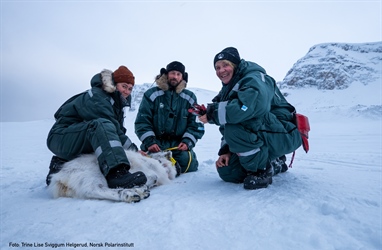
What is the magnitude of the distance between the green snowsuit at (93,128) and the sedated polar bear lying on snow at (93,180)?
0.38ft

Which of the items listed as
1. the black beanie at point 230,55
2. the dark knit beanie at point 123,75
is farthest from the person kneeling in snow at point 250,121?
the dark knit beanie at point 123,75

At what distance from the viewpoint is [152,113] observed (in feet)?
12.0

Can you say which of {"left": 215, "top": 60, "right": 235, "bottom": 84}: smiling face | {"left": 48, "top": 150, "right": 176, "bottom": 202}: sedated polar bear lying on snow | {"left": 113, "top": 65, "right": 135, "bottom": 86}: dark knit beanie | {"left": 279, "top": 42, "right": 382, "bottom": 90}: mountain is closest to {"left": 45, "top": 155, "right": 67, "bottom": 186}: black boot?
{"left": 48, "top": 150, "right": 176, "bottom": 202}: sedated polar bear lying on snow

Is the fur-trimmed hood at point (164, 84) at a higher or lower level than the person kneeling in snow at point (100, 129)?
higher

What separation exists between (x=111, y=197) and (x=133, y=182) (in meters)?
0.20

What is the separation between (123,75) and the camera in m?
2.71

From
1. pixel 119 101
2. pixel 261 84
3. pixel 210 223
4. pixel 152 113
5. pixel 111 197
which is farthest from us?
pixel 152 113

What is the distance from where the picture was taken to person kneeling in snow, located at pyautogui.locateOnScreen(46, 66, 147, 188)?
200 centimetres

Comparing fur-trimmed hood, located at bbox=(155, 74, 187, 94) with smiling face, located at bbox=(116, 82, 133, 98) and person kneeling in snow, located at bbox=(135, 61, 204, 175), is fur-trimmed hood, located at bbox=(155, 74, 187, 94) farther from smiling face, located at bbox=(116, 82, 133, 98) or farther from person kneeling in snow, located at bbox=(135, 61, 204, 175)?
smiling face, located at bbox=(116, 82, 133, 98)

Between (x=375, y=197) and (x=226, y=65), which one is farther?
(x=226, y=65)

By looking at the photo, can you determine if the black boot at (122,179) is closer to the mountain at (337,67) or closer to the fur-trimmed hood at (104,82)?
the fur-trimmed hood at (104,82)

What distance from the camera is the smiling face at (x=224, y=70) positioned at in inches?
95.3

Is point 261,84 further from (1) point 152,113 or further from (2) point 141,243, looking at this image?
(1) point 152,113

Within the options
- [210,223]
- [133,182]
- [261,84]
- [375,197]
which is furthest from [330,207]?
[133,182]
